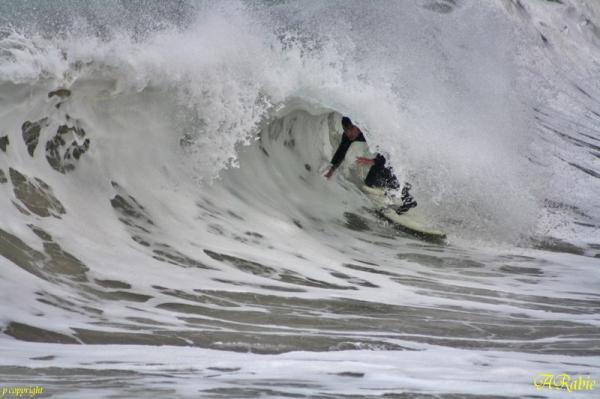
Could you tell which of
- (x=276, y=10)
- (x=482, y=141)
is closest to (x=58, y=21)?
(x=276, y=10)

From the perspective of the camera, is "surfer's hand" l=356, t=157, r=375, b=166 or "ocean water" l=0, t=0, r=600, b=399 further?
"surfer's hand" l=356, t=157, r=375, b=166

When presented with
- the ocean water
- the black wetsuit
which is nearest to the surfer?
the black wetsuit

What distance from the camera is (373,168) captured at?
10711mm

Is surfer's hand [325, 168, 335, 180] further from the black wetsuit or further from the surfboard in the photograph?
the surfboard

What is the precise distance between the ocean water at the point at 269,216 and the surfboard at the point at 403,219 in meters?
0.12

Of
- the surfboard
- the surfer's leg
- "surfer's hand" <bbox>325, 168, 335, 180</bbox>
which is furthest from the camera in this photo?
"surfer's hand" <bbox>325, 168, 335, 180</bbox>

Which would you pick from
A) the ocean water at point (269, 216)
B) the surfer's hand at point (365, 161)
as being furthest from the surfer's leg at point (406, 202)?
the surfer's hand at point (365, 161)

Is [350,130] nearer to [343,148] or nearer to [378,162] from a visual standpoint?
[343,148]

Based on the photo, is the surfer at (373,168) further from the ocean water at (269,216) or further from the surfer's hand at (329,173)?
the ocean water at (269,216)

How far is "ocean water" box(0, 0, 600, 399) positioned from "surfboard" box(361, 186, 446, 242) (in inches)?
4.9

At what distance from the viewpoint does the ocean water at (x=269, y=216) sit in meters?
5.11

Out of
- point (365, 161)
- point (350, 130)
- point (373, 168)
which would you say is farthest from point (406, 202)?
point (350, 130)

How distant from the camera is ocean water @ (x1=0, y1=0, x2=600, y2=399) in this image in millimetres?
5105

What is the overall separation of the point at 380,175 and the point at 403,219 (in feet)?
2.22
